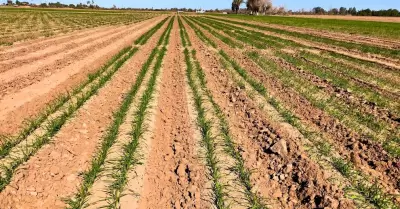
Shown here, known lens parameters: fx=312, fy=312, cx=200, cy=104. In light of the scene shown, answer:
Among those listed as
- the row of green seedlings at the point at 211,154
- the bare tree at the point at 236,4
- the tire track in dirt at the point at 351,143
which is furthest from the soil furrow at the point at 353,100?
the bare tree at the point at 236,4

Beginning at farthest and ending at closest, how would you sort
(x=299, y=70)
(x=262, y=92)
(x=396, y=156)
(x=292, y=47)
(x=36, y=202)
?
(x=292, y=47)
(x=299, y=70)
(x=262, y=92)
(x=396, y=156)
(x=36, y=202)

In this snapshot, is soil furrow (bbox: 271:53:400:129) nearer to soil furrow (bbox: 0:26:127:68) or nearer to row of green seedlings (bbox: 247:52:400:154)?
row of green seedlings (bbox: 247:52:400:154)

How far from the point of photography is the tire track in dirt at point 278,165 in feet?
15.8

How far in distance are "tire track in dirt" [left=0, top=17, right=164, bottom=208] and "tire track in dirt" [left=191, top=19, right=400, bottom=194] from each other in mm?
5035

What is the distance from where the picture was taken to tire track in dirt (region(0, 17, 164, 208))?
183 inches

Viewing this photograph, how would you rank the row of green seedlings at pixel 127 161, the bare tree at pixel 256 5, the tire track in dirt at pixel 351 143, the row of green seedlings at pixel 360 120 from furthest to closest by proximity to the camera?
the bare tree at pixel 256 5, the row of green seedlings at pixel 360 120, the tire track in dirt at pixel 351 143, the row of green seedlings at pixel 127 161

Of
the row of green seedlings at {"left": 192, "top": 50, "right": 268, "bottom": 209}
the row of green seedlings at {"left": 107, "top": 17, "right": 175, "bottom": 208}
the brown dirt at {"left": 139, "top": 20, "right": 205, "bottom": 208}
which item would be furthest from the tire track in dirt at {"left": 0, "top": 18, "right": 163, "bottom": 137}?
the row of green seedlings at {"left": 192, "top": 50, "right": 268, "bottom": 209}

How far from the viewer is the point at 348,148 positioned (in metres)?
6.50

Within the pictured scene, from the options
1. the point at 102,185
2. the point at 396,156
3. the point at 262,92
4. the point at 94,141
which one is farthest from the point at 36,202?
the point at 262,92

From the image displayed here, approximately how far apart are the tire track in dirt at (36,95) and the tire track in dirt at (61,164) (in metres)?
1.32

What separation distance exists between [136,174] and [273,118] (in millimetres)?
4109

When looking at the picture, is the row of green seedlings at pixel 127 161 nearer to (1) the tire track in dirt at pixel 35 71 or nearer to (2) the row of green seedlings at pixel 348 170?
(2) the row of green seedlings at pixel 348 170

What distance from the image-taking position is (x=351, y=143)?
261 inches

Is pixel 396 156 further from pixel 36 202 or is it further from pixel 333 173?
pixel 36 202
